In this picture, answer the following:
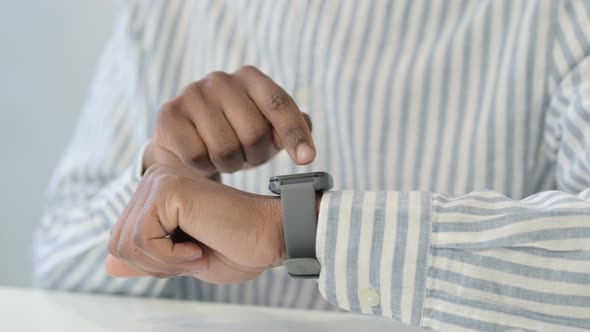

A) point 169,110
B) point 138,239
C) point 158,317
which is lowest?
point 158,317

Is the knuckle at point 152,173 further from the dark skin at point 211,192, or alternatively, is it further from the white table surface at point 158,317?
the white table surface at point 158,317

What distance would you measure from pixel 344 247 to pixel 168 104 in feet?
0.90

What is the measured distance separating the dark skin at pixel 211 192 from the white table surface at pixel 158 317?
0.06 meters

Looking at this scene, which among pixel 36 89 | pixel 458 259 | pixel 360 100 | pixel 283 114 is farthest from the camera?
pixel 36 89

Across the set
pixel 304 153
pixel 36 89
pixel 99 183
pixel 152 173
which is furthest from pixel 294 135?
pixel 36 89

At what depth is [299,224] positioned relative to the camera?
519 mm

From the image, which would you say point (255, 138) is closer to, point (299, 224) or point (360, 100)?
point (299, 224)

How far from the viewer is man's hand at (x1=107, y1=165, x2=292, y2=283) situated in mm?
522

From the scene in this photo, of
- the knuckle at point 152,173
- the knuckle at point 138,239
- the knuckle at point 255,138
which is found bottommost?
the knuckle at point 138,239

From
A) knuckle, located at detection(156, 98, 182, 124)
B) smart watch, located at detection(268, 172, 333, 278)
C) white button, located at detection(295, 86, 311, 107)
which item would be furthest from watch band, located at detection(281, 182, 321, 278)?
white button, located at detection(295, 86, 311, 107)

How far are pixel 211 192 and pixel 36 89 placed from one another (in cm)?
113

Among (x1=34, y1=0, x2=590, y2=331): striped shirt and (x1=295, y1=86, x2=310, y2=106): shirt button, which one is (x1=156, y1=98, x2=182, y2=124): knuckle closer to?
(x1=34, y1=0, x2=590, y2=331): striped shirt

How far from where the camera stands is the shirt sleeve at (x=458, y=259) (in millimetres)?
511

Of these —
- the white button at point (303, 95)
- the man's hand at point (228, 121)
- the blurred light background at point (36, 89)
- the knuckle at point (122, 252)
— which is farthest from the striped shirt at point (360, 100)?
the blurred light background at point (36, 89)
